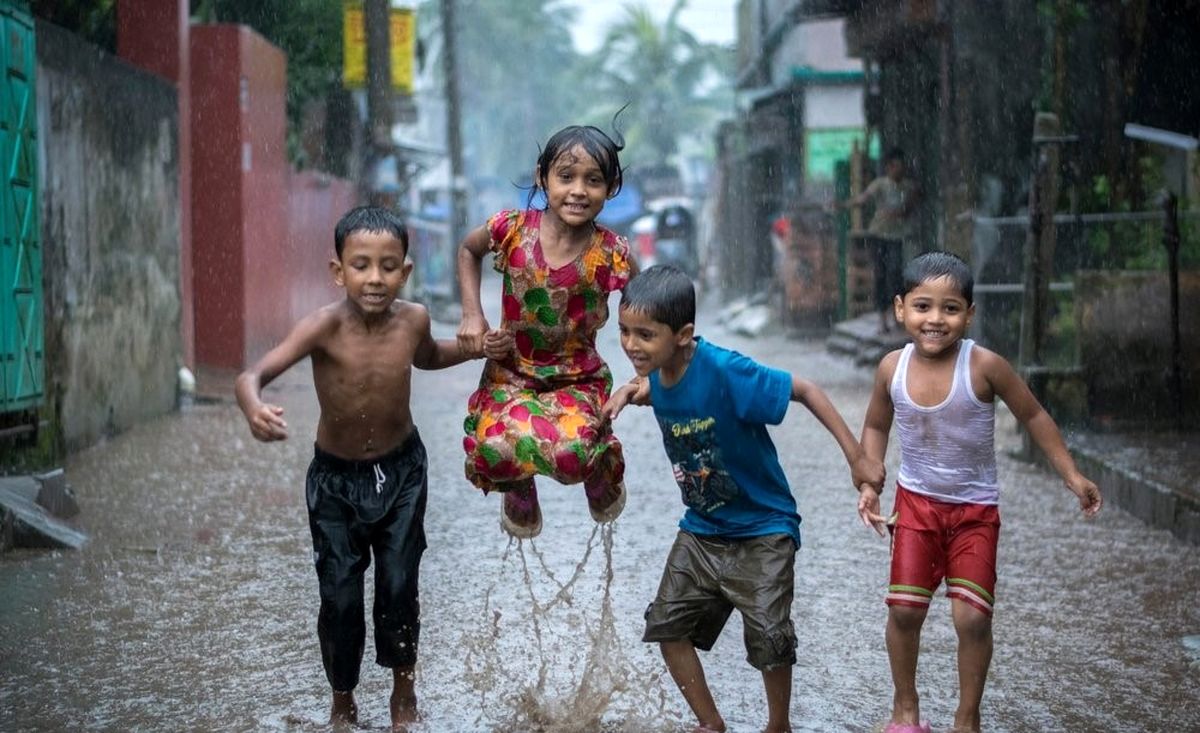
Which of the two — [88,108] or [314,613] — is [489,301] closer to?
[88,108]

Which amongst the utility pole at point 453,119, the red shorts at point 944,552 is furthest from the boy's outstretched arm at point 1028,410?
the utility pole at point 453,119

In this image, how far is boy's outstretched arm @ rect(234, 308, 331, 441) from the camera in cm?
394

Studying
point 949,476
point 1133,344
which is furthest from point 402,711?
point 1133,344

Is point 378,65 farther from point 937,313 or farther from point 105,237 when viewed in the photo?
point 937,313

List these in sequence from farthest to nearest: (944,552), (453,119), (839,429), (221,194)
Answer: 1. (453,119)
2. (221,194)
3. (944,552)
4. (839,429)

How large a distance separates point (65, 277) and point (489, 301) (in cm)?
2394

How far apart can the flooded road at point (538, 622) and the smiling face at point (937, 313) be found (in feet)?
3.59

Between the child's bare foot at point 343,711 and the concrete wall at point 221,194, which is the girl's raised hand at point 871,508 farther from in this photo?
the concrete wall at point 221,194

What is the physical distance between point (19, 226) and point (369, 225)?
15.8 ft

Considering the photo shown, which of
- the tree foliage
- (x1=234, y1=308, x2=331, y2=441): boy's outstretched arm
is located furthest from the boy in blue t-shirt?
the tree foliage

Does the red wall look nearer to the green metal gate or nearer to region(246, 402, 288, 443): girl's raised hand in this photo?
the green metal gate

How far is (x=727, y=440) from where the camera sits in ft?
13.7

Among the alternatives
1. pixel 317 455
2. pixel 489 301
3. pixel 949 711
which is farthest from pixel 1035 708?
pixel 489 301

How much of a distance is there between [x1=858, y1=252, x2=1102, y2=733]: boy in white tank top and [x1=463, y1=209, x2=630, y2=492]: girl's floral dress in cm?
79
